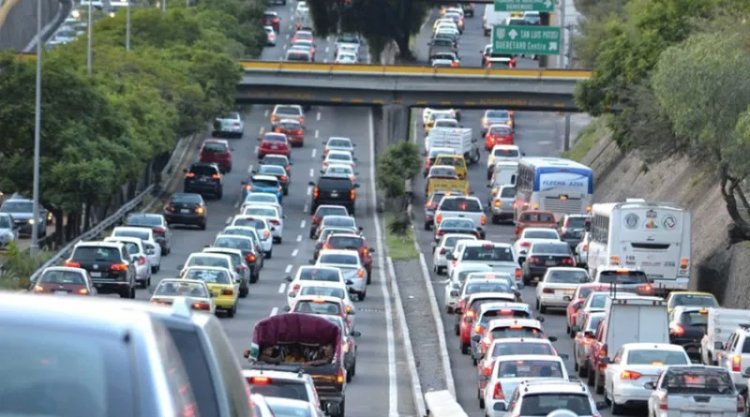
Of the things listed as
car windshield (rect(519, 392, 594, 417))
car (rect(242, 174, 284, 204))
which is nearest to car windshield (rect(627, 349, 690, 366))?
car windshield (rect(519, 392, 594, 417))

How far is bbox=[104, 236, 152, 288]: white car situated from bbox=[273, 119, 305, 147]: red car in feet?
157

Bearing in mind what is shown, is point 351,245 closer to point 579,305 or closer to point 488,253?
point 488,253

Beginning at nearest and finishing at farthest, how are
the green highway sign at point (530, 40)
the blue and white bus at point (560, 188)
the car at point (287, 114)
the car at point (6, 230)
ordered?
the car at point (6, 230)
the blue and white bus at point (560, 188)
the green highway sign at point (530, 40)
the car at point (287, 114)

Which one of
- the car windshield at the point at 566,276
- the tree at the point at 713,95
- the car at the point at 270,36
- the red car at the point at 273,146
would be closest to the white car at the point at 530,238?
the car windshield at the point at 566,276

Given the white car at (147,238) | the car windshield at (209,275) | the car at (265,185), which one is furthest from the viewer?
the car at (265,185)

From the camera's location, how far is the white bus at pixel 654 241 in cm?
5019

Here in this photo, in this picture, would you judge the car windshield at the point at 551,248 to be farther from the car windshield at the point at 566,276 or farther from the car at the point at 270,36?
the car at the point at 270,36

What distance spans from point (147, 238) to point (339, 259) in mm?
6646

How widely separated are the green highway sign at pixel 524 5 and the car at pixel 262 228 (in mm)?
17709

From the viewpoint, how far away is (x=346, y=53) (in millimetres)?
117562

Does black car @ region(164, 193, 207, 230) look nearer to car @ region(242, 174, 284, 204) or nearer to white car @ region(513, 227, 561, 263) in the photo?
car @ region(242, 174, 284, 204)

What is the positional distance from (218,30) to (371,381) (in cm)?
6838

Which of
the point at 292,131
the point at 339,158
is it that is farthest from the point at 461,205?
the point at 292,131

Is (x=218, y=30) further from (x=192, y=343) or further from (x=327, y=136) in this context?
(x=192, y=343)
